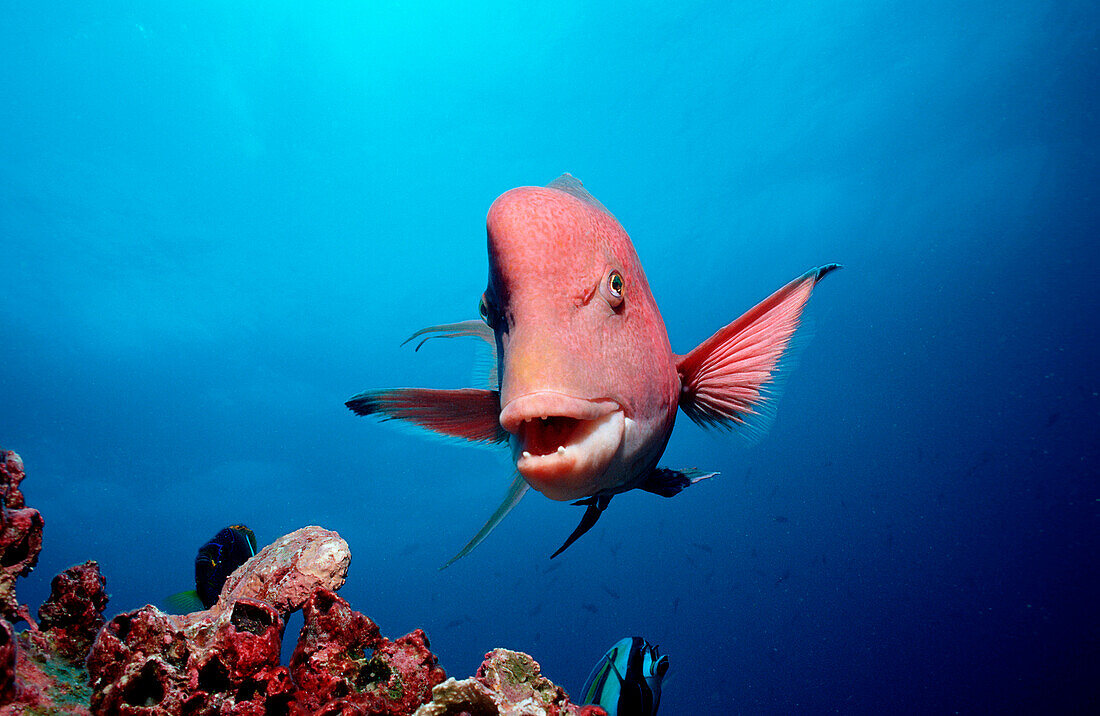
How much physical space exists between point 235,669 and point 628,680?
104 inches

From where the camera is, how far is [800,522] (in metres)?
76.8

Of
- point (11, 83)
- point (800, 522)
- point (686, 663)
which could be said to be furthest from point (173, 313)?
point (800, 522)

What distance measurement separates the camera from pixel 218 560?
351 cm

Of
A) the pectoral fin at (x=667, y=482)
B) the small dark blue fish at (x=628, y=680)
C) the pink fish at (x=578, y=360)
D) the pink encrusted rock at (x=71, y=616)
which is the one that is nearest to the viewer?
the pink fish at (x=578, y=360)

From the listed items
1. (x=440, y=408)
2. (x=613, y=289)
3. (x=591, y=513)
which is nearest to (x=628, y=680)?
(x=591, y=513)

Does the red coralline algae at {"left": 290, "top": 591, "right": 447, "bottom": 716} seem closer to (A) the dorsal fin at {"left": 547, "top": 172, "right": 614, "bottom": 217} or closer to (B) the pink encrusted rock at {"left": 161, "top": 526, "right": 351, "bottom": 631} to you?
(B) the pink encrusted rock at {"left": 161, "top": 526, "right": 351, "bottom": 631}

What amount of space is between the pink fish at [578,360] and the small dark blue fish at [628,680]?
1.72m

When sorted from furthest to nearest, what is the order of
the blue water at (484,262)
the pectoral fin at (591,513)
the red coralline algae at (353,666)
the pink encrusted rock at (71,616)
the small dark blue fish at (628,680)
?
the blue water at (484,262) < the small dark blue fish at (628,680) < the pectoral fin at (591,513) < the pink encrusted rock at (71,616) < the red coralline algae at (353,666)

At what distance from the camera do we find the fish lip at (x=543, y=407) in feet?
4.14

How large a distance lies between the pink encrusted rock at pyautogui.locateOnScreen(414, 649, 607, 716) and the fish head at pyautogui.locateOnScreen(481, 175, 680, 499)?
55 cm

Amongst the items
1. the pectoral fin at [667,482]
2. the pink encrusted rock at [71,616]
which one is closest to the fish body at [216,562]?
the pink encrusted rock at [71,616]

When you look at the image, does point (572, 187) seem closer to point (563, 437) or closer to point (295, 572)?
point (563, 437)

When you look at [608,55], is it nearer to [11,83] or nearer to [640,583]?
[11,83]

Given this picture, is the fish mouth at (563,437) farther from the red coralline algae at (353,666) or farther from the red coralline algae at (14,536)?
the red coralline algae at (14,536)
